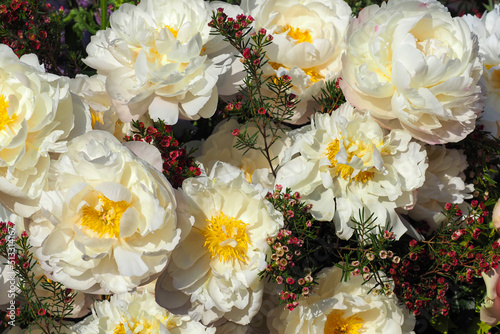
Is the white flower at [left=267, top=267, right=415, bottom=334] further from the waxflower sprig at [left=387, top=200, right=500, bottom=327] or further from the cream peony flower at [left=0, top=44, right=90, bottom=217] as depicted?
the cream peony flower at [left=0, top=44, right=90, bottom=217]

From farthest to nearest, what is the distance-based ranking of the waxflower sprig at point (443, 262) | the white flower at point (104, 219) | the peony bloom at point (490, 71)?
the peony bloom at point (490, 71) → the waxflower sprig at point (443, 262) → the white flower at point (104, 219)

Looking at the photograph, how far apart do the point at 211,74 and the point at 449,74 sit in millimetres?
281

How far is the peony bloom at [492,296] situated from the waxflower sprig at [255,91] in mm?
311

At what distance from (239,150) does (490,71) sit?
39cm

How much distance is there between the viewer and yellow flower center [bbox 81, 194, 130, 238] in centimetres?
59

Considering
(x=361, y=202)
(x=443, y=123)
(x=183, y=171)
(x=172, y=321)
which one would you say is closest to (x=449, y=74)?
(x=443, y=123)

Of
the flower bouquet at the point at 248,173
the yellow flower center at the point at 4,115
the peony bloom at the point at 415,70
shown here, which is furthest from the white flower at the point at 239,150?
the yellow flower center at the point at 4,115

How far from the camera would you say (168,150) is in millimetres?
658

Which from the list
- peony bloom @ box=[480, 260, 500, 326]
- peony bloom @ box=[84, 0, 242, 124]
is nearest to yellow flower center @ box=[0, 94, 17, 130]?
peony bloom @ box=[84, 0, 242, 124]

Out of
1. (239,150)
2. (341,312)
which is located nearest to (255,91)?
(239,150)

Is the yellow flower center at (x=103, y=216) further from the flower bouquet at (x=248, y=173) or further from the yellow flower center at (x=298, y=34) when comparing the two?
the yellow flower center at (x=298, y=34)

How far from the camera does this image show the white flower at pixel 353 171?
2.07 ft

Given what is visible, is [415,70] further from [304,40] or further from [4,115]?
[4,115]

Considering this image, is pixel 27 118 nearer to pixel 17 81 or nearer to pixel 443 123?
pixel 17 81
